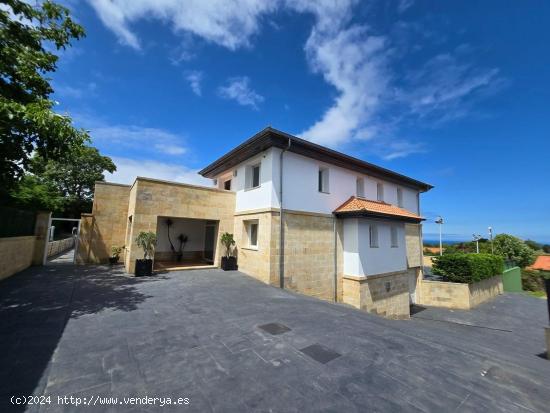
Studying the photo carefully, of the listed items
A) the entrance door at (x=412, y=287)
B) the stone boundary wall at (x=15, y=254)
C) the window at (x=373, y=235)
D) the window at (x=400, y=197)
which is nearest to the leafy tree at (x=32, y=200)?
the stone boundary wall at (x=15, y=254)

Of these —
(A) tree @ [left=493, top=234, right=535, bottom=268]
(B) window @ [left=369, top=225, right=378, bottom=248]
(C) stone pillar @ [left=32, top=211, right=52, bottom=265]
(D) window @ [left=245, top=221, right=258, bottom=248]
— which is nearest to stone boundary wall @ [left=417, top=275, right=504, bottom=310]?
(B) window @ [left=369, top=225, right=378, bottom=248]

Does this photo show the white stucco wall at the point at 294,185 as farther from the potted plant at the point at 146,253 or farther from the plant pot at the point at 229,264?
the potted plant at the point at 146,253

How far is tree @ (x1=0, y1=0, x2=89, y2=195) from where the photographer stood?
4922mm

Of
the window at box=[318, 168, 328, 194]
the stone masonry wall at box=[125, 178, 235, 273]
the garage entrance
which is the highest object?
the window at box=[318, 168, 328, 194]

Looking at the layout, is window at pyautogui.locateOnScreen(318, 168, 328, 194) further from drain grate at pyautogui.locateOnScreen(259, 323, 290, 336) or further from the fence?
the fence

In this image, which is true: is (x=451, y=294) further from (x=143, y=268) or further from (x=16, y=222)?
(x=16, y=222)

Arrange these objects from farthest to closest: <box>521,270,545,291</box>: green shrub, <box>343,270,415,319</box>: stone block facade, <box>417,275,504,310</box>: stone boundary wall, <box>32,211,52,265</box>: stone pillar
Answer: <box>521,270,545,291</box>: green shrub, <box>417,275,504,310</box>: stone boundary wall, <box>343,270,415,319</box>: stone block facade, <box>32,211,52,265</box>: stone pillar

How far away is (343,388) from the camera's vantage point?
9.99 feet

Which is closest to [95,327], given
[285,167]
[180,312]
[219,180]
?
[180,312]

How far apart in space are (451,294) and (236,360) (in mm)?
17883

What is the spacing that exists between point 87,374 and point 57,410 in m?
0.67

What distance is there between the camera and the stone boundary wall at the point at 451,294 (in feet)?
50.7

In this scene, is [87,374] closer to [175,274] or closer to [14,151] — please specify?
[14,151]

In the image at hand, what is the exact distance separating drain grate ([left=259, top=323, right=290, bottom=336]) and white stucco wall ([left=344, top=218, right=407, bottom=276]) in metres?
7.37
